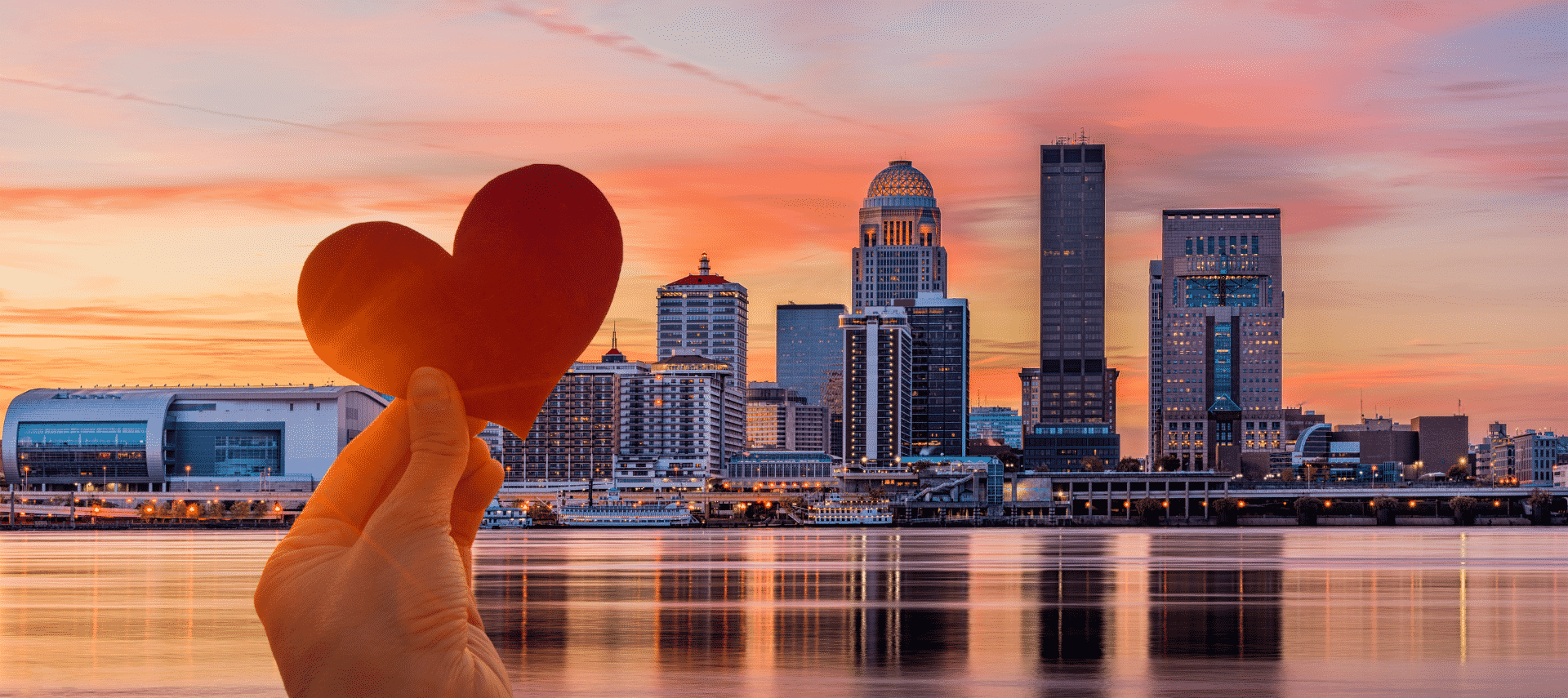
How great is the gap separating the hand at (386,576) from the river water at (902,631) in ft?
43.1

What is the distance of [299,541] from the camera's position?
309 inches

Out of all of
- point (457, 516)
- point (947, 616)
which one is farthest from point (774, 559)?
point (457, 516)

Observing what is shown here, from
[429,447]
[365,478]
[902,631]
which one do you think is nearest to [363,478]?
[365,478]

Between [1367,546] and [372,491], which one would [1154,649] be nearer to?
[372,491]

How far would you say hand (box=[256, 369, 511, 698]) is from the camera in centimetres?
764

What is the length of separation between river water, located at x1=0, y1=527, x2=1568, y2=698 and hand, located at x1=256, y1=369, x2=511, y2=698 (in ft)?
43.1

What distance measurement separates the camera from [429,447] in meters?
7.75

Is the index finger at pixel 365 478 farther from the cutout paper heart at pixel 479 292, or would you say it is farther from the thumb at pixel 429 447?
the cutout paper heart at pixel 479 292

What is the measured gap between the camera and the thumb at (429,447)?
302 inches

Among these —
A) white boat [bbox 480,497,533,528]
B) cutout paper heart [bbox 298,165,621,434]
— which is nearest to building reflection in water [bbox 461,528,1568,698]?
cutout paper heart [bbox 298,165,621,434]

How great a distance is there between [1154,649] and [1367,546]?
71085 millimetres

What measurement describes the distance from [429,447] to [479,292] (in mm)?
818

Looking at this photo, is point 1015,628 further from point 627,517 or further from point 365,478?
point 627,517

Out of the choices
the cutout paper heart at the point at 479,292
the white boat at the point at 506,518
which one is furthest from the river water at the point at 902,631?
the white boat at the point at 506,518
